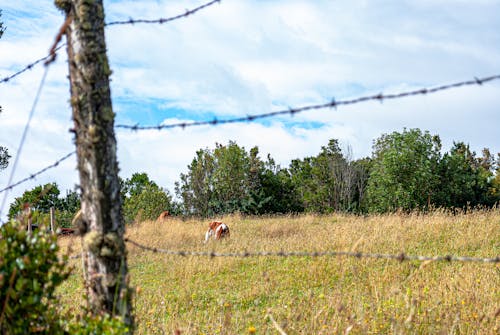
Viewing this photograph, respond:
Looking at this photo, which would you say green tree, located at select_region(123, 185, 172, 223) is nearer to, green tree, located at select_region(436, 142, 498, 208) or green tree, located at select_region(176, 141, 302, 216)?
green tree, located at select_region(176, 141, 302, 216)

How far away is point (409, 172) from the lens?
3120 cm

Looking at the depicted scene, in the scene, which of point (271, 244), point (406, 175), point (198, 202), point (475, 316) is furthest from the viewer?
point (198, 202)

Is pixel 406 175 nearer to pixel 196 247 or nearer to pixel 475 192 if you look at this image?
pixel 475 192

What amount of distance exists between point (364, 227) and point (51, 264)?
544 inches

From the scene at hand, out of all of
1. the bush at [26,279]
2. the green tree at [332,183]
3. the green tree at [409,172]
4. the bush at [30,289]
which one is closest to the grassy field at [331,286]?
the bush at [30,289]

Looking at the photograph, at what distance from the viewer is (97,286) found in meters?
2.97

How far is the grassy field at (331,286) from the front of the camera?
5648 mm

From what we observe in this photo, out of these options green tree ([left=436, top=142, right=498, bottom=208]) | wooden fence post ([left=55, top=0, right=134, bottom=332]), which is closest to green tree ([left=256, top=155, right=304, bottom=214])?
green tree ([left=436, top=142, right=498, bottom=208])

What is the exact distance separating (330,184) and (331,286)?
27381mm

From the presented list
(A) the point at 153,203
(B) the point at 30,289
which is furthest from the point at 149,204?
(B) the point at 30,289

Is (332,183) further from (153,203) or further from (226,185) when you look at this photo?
(153,203)

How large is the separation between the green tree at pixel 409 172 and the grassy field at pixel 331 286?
1313 centimetres

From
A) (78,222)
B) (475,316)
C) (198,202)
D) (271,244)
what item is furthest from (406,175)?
(78,222)

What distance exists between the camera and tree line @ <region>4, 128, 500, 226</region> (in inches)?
1224
